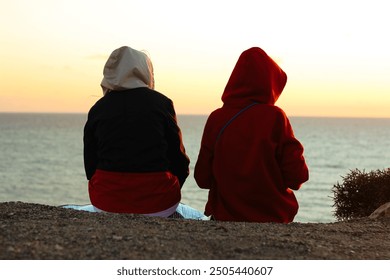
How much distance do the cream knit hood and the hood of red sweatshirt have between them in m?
0.81

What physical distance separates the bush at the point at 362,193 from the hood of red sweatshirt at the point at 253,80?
2729mm

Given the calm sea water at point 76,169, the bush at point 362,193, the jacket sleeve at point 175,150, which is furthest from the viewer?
the calm sea water at point 76,169

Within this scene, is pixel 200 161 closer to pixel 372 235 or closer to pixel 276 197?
pixel 276 197

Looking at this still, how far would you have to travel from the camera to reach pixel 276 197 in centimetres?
547

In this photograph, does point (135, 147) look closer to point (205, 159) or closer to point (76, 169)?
point (205, 159)

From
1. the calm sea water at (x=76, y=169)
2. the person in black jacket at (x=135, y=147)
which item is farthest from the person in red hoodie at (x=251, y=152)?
the calm sea water at (x=76, y=169)

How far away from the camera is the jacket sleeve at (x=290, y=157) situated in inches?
210

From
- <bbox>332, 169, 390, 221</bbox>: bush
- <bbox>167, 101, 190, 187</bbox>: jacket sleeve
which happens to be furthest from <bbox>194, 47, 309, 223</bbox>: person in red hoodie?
<bbox>332, 169, 390, 221</bbox>: bush

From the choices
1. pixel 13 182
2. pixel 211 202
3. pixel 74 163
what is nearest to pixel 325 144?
pixel 74 163

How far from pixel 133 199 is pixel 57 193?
40.8m

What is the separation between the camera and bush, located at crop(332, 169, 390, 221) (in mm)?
7770

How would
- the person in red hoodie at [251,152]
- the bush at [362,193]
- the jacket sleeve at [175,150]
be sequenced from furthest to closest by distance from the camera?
1. the bush at [362,193]
2. the jacket sleeve at [175,150]
3. the person in red hoodie at [251,152]

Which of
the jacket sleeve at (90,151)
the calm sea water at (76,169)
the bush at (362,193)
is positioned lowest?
the calm sea water at (76,169)

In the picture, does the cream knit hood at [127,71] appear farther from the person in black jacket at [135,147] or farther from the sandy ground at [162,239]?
the sandy ground at [162,239]
